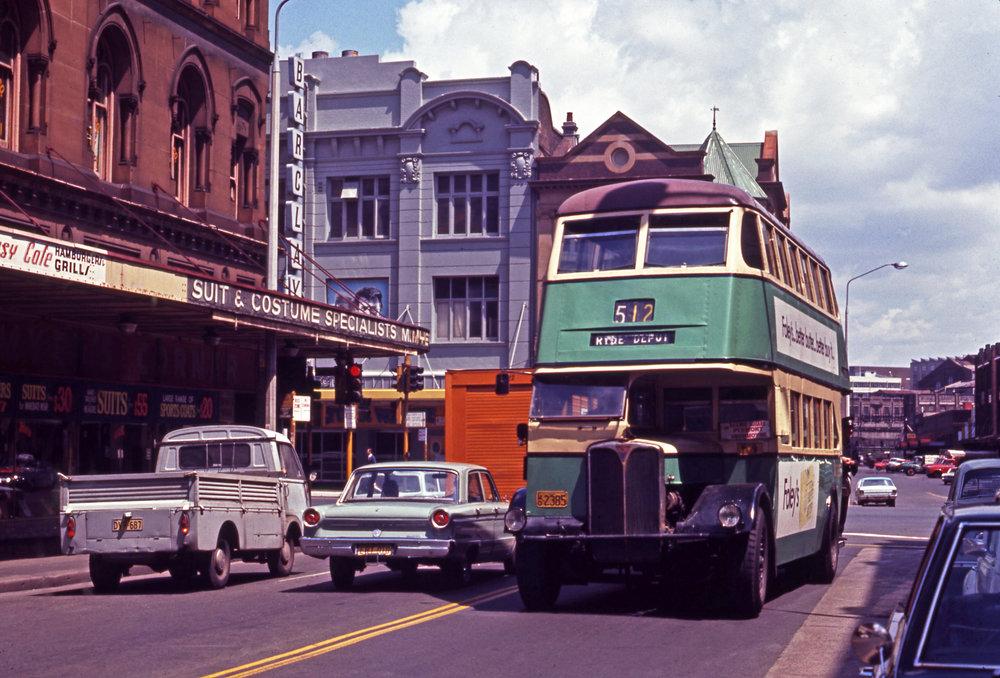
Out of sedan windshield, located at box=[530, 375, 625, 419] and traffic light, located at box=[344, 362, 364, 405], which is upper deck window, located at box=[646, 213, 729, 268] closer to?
sedan windshield, located at box=[530, 375, 625, 419]

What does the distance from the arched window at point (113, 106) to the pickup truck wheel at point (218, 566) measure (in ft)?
43.5

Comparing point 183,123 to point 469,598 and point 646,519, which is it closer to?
point 469,598

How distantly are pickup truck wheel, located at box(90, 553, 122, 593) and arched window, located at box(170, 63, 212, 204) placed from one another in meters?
15.8

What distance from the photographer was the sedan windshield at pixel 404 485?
17094 mm

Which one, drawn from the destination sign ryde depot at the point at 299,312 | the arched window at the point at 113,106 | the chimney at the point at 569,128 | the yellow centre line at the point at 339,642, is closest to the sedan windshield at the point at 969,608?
the yellow centre line at the point at 339,642

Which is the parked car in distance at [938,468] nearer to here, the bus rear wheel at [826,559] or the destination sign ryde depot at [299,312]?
the destination sign ryde depot at [299,312]

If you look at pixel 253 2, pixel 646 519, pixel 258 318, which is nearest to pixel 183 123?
pixel 253 2

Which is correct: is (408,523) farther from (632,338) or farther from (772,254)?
(772,254)

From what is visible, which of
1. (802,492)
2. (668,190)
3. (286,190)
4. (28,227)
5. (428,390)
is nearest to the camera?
(668,190)

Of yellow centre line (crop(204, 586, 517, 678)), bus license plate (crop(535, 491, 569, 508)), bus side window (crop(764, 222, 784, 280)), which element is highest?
bus side window (crop(764, 222, 784, 280))

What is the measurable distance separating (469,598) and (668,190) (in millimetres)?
4986

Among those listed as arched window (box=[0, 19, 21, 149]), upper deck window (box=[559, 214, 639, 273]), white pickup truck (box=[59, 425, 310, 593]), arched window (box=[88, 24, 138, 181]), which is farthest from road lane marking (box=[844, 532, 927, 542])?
arched window (box=[0, 19, 21, 149])

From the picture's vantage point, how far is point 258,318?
26.7 meters

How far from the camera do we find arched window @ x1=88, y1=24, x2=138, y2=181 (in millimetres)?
28547
